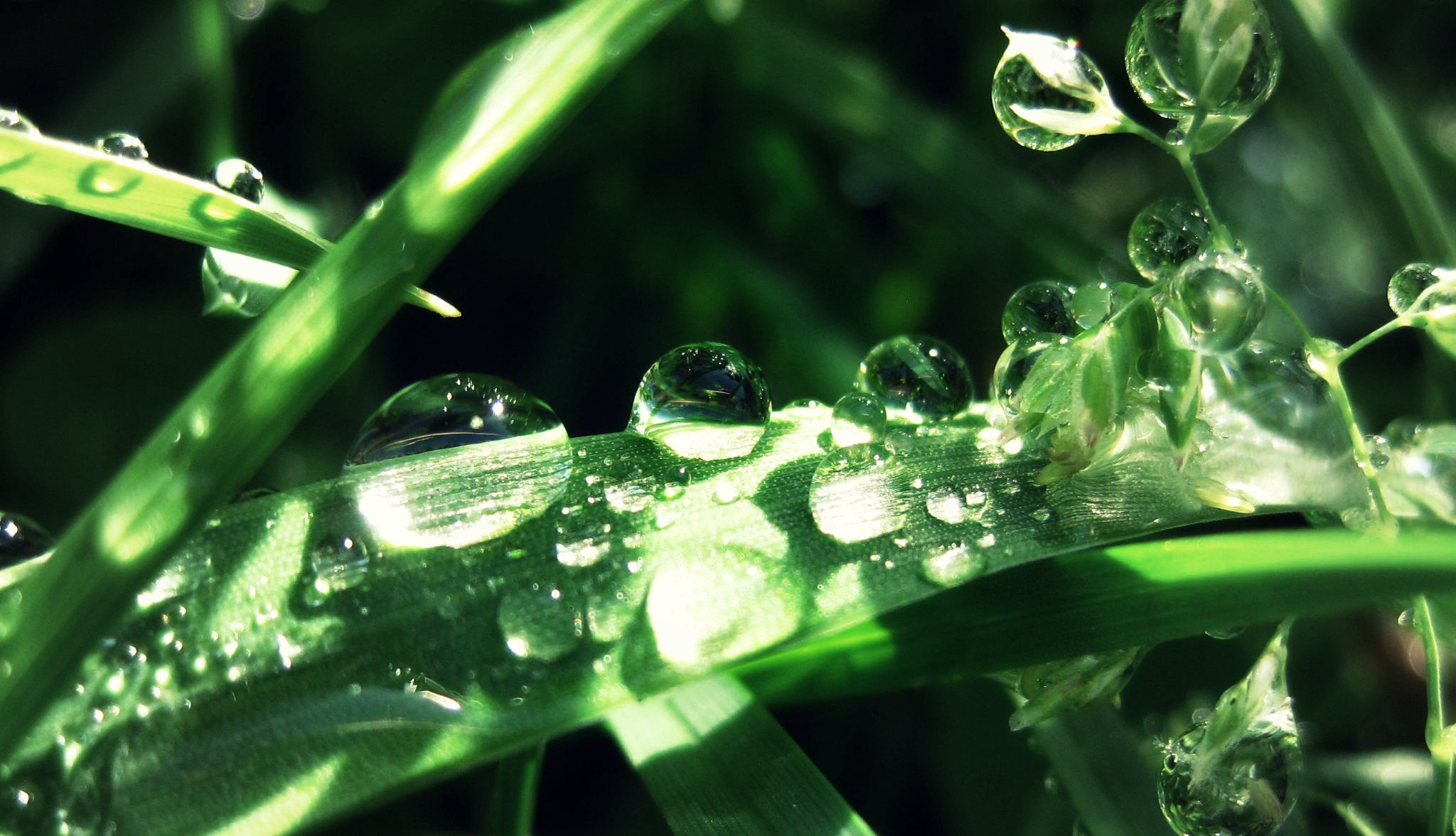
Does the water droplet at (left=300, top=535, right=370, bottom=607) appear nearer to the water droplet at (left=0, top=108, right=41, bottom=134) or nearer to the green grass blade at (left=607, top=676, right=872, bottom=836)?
the green grass blade at (left=607, top=676, right=872, bottom=836)

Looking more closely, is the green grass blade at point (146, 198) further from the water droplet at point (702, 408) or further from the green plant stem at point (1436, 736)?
the green plant stem at point (1436, 736)

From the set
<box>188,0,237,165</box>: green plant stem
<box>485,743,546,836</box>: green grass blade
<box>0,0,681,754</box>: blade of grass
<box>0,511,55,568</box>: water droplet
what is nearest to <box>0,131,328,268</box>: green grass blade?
<box>0,0,681,754</box>: blade of grass

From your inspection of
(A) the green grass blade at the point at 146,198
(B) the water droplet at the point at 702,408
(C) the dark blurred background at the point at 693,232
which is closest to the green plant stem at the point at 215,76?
(C) the dark blurred background at the point at 693,232

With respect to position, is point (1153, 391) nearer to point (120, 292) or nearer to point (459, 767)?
point (459, 767)

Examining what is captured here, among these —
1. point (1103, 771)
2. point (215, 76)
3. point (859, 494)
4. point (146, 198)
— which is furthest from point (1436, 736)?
point (215, 76)

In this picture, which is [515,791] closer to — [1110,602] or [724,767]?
[724,767]
